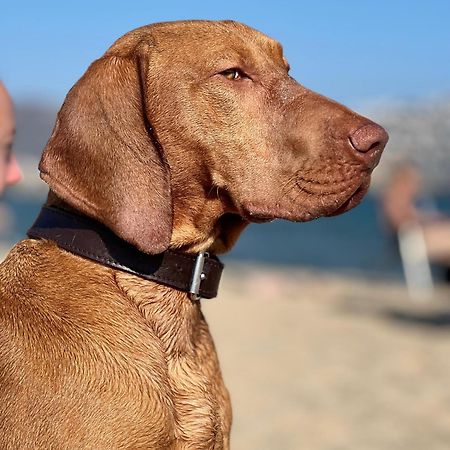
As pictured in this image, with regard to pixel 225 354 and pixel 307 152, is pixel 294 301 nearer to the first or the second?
pixel 225 354

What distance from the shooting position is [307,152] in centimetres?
335

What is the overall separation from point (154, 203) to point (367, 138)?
0.76 meters

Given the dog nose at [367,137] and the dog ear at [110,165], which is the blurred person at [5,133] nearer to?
the dog ear at [110,165]

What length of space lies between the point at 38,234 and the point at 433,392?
7.57 meters

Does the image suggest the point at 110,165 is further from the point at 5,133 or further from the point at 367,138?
the point at 5,133

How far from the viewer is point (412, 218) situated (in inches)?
629

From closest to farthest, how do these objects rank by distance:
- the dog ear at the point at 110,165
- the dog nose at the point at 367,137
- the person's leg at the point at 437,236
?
the dog ear at the point at 110,165 < the dog nose at the point at 367,137 < the person's leg at the point at 437,236

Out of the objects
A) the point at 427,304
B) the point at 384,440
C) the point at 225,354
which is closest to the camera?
the point at 384,440

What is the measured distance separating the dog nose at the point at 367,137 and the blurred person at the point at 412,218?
42.5 ft

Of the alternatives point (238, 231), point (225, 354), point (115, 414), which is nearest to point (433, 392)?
point (225, 354)

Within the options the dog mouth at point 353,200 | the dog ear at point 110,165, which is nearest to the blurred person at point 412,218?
the dog mouth at point 353,200

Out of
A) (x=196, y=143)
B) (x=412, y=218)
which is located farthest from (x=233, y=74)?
(x=412, y=218)

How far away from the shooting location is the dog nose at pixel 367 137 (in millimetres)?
3250

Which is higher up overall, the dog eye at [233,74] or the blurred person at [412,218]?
the dog eye at [233,74]
